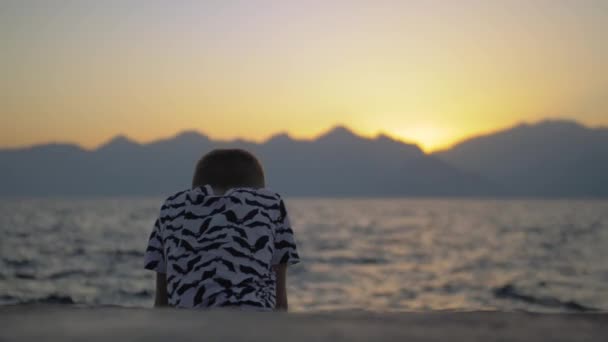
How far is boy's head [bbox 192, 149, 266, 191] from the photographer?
264 cm

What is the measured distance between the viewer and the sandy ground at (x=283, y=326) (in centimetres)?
68

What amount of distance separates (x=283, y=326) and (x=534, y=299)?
13.4 meters

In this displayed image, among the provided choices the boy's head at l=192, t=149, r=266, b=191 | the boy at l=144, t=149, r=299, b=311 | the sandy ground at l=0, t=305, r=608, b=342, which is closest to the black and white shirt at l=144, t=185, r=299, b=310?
the boy at l=144, t=149, r=299, b=311

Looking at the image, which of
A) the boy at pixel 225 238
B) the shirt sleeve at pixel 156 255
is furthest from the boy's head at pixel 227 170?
the shirt sleeve at pixel 156 255

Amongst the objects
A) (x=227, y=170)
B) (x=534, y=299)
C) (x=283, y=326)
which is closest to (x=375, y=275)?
(x=534, y=299)

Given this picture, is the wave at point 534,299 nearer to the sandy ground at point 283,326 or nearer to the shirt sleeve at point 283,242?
the shirt sleeve at point 283,242

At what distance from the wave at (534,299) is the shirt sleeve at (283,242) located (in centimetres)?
937

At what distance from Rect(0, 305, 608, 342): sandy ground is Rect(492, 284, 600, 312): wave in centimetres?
1093

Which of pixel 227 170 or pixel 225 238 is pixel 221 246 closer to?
pixel 225 238

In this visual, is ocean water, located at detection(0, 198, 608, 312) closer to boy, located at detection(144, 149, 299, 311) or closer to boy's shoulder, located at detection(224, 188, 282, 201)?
boy, located at detection(144, 149, 299, 311)

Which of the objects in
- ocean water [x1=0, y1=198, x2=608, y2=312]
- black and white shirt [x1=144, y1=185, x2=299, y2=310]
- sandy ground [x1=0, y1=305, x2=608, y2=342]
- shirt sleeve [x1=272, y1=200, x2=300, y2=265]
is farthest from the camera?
ocean water [x1=0, y1=198, x2=608, y2=312]

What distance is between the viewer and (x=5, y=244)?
2255 centimetres

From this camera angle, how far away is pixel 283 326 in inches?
29.3

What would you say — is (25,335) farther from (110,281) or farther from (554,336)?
(110,281)
